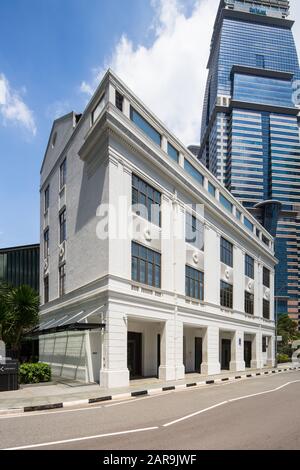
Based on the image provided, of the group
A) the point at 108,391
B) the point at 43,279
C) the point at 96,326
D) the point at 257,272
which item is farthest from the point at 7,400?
the point at 257,272

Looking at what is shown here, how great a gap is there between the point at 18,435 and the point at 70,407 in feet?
15.3

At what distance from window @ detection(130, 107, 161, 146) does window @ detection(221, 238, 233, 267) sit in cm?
1211

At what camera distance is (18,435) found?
8680 mm

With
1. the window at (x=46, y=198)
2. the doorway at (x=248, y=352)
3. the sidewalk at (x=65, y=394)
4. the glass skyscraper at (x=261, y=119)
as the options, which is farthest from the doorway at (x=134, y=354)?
the glass skyscraper at (x=261, y=119)

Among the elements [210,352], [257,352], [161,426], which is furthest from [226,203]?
[161,426]

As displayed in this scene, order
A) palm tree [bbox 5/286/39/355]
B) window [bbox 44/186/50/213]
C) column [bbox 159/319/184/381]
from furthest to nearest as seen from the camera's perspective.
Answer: window [bbox 44/186/50/213]
palm tree [bbox 5/286/39/355]
column [bbox 159/319/184/381]

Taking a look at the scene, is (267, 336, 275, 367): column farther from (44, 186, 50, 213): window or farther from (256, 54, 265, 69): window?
(256, 54, 265, 69): window

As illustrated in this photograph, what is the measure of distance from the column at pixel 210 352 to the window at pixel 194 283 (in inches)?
110

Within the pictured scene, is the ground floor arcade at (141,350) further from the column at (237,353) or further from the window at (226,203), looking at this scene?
the window at (226,203)

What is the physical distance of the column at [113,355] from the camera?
18.4 metres

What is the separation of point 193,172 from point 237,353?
50.5 ft

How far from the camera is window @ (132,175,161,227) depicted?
2192cm

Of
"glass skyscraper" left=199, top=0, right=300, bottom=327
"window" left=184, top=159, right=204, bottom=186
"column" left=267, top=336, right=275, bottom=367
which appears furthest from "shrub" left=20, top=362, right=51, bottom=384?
"glass skyscraper" left=199, top=0, right=300, bottom=327
